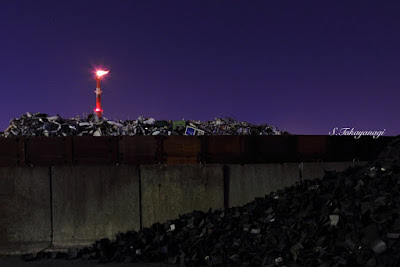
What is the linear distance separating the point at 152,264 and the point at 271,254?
2175 millimetres

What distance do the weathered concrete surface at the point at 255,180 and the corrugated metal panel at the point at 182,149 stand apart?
0.95 meters

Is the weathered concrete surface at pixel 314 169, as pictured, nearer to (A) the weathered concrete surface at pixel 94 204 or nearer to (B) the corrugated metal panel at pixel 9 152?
(A) the weathered concrete surface at pixel 94 204

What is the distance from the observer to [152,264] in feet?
24.6

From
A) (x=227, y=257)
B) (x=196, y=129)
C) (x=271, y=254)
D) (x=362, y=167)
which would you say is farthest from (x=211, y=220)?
(x=196, y=129)

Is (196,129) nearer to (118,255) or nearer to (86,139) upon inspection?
(86,139)

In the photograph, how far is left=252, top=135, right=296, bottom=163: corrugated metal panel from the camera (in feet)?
32.9

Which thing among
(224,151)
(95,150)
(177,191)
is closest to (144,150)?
(95,150)

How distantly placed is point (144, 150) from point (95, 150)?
3.71ft

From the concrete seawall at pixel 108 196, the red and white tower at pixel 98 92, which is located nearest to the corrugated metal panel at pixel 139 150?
the concrete seawall at pixel 108 196

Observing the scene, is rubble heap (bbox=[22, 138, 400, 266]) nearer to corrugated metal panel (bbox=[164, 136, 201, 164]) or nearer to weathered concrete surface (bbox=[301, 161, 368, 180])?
weathered concrete surface (bbox=[301, 161, 368, 180])

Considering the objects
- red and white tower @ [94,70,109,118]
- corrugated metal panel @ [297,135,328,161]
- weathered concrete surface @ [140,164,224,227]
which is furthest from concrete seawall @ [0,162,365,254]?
red and white tower @ [94,70,109,118]

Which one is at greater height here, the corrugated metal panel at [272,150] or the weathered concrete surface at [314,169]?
the corrugated metal panel at [272,150]

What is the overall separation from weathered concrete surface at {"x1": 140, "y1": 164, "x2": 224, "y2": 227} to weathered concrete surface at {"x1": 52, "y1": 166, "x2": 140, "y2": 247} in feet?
0.86

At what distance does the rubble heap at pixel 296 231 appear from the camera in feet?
19.8
